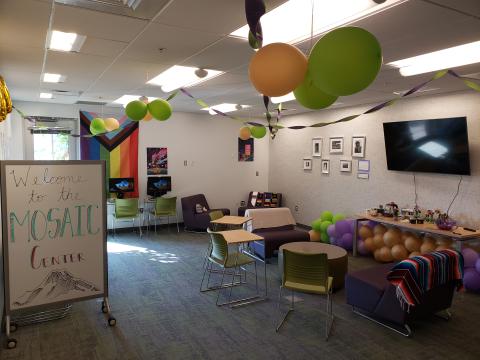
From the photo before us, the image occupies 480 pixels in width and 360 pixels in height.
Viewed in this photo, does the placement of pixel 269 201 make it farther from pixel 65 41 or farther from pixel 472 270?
pixel 65 41

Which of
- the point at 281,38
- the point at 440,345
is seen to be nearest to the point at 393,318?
the point at 440,345

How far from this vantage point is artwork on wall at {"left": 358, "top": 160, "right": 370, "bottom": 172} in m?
7.06

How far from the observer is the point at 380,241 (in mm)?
6059

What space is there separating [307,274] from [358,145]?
430cm

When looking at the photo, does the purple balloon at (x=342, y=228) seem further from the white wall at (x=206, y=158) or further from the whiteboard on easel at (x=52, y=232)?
the whiteboard on easel at (x=52, y=232)

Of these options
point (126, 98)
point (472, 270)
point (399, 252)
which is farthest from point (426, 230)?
point (126, 98)

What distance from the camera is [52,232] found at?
11.7 ft

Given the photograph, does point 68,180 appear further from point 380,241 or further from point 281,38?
point 380,241

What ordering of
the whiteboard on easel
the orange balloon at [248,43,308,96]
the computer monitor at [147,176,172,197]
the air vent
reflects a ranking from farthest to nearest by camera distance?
the computer monitor at [147,176,172,197] < the air vent < the whiteboard on easel < the orange balloon at [248,43,308,96]

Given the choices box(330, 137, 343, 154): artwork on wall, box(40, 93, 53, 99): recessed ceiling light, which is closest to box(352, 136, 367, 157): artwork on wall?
box(330, 137, 343, 154): artwork on wall

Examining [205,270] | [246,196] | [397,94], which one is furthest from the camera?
[246,196]

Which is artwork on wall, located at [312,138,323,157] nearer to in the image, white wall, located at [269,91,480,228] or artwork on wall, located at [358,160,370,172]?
white wall, located at [269,91,480,228]

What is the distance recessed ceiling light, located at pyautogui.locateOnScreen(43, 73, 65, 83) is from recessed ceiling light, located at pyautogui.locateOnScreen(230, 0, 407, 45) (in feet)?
10.2

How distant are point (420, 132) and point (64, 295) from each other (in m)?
5.69
